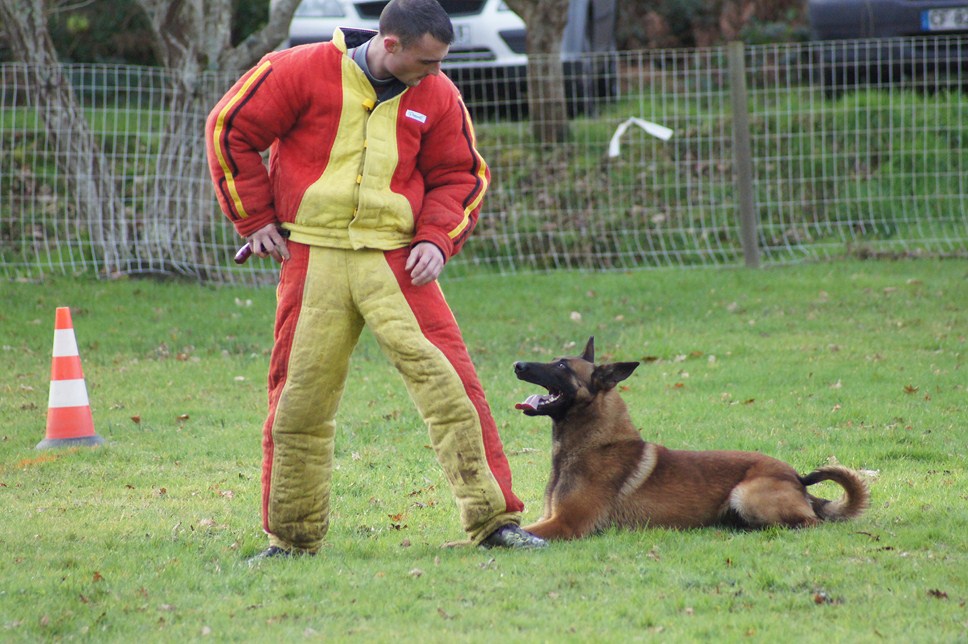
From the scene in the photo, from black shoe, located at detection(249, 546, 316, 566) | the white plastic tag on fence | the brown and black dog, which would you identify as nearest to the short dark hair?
the brown and black dog

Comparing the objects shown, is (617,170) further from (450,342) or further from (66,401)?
(450,342)

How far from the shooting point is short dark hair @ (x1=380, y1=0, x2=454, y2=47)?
4.24m

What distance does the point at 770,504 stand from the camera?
197 inches

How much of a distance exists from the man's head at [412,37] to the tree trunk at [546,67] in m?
8.26

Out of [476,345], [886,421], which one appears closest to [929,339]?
[886,421]

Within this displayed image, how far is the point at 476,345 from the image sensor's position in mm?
9812

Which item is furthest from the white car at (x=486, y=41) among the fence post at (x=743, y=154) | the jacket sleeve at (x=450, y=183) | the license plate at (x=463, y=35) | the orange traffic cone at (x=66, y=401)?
the jacket sleeve at (x=450, y=183)

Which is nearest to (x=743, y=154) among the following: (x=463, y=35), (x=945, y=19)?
(x=945, y=19)

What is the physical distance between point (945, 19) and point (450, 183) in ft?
33.1

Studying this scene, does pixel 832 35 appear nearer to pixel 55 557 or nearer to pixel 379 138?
pixel 379 138

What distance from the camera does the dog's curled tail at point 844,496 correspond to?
5.02 meters

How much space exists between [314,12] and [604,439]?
396 inches

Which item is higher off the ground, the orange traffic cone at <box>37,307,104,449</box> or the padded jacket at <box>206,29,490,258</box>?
the padded jacket at <box>206,29,490,258</box>

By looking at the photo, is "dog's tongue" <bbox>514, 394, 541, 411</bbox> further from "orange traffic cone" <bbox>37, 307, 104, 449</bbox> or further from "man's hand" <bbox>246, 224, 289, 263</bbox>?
"orange traffic cone" <bbox>37, 307, 104, 449</bbox>
